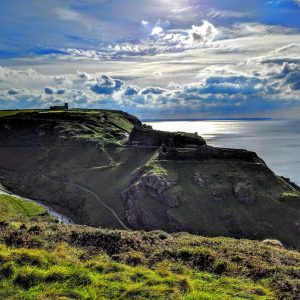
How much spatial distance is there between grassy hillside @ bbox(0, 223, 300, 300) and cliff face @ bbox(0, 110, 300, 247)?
1684 inches

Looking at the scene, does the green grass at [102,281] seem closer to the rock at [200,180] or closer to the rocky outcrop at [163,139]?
the rock at [200,180]

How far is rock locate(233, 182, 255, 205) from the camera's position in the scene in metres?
67.8

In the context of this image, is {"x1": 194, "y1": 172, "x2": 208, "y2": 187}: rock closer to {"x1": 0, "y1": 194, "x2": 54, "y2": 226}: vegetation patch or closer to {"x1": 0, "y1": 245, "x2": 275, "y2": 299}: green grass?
{"x1": 0, "y1": 194, "x2": 54, "y2": 226}: vegetation patch

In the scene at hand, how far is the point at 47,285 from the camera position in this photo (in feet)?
47.0

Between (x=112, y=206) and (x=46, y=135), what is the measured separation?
166ft

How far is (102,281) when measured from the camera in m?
15.0

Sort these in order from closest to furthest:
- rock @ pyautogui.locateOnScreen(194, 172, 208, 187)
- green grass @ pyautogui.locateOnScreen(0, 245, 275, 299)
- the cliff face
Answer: green grass @ pyautogui.locateOnScreen(0, 245, 275, 299)
the cliff face
rock @ pyautogui.locateOnScreen(194, 172, 208, 187)

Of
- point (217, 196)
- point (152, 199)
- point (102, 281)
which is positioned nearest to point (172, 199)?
point (152, 199)

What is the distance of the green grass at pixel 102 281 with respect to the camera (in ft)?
45.7

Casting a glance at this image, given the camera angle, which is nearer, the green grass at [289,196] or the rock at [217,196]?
Result: the green grass at [289,196]

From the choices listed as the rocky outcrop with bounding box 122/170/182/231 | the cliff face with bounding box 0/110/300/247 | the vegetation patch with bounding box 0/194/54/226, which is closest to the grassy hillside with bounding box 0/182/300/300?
the cliff face with bounding box 0/110/300/247

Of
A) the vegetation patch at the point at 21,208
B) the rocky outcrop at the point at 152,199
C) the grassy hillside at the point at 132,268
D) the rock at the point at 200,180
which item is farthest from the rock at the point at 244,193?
the grassy hillside at the point at 132,268

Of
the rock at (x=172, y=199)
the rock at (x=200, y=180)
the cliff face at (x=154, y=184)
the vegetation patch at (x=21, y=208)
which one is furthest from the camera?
the rock at (x=200, y=180)

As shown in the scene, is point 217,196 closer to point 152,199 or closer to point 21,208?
point 152,199
